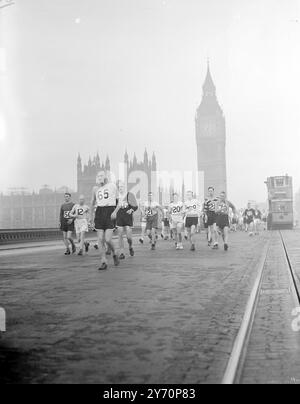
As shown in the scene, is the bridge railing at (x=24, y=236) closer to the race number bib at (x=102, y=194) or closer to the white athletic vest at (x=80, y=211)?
the white athletic vest at (x=80, y=211)

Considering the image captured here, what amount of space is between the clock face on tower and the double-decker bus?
103 m

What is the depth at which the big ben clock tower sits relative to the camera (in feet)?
454

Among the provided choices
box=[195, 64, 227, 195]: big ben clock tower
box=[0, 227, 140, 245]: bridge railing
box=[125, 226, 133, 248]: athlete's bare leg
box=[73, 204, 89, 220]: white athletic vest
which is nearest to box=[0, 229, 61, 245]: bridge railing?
box=[0, 227, 140, 245]: bridge railing

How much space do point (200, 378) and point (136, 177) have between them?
93.4m

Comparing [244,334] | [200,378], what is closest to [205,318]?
[244,334]

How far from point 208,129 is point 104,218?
13963cm

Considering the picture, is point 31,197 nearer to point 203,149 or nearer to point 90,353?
point 203,149

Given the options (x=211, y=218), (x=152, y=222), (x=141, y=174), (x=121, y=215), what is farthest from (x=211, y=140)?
(x=121, y=215)

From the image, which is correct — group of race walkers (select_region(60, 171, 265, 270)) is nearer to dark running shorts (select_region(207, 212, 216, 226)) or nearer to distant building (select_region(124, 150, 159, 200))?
dark running shorts (select_region(207, 212, 216, 226))

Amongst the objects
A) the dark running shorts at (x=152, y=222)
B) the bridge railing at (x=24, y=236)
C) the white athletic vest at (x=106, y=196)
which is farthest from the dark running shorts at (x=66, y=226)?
the bridge railing at (x=24, y=236)
